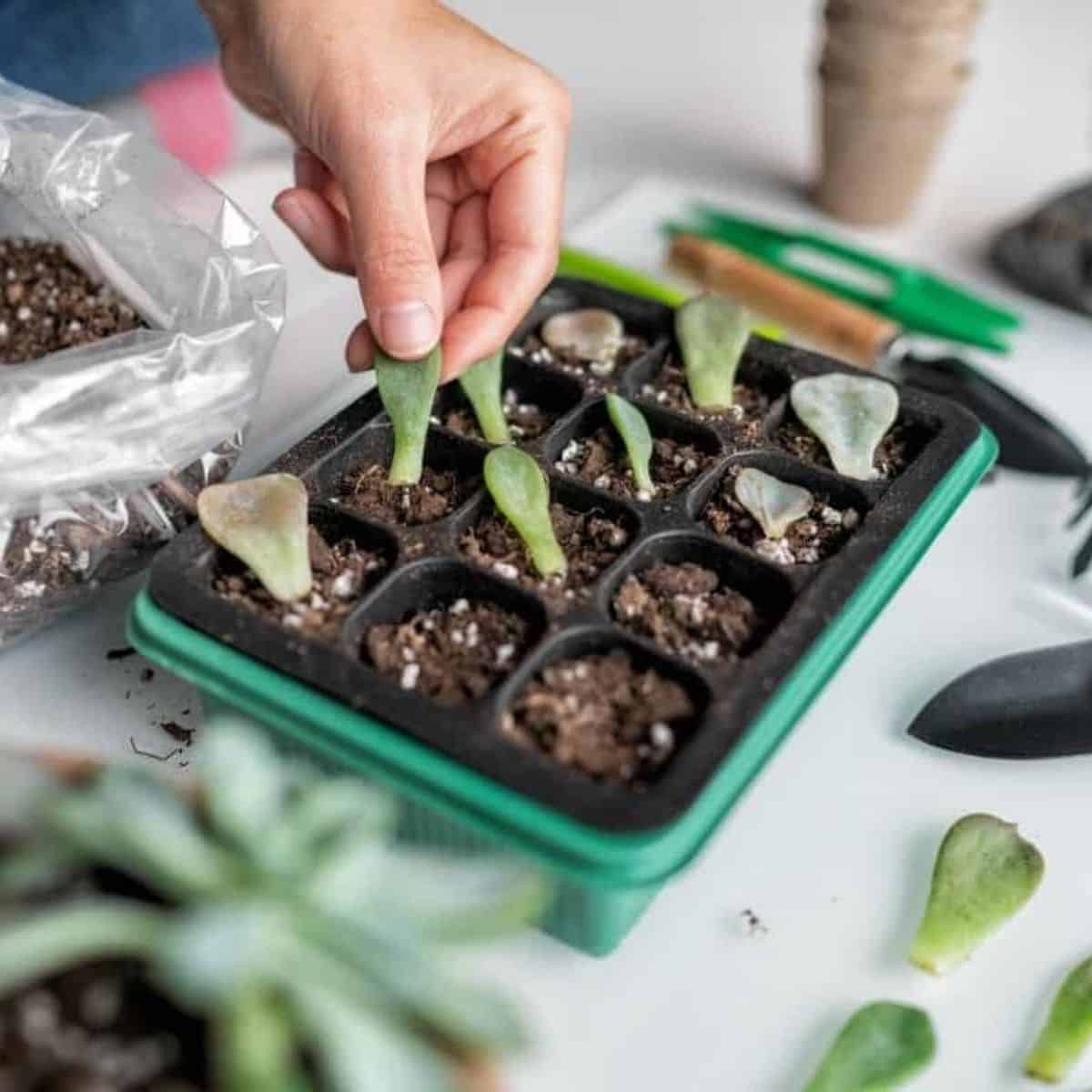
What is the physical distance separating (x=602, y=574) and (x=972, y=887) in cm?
19

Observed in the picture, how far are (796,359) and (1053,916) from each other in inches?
11.5

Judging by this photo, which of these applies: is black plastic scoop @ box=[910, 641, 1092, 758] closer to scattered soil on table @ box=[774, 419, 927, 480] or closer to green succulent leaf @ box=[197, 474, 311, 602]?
scattered soil on table @ box=[774, 419, 927, 480]

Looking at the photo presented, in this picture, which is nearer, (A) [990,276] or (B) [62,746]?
(B) [62,746]

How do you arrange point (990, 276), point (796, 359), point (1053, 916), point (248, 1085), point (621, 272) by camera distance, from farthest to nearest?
point (990, 276) < point (621, 272) < point (796, 359) < point (1053, 916) < point (248, 1085)

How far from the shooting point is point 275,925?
0.31m

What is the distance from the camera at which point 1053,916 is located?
1.82ft

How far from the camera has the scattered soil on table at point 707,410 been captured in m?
0.67

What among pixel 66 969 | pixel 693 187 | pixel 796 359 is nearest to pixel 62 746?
pixel 66 969

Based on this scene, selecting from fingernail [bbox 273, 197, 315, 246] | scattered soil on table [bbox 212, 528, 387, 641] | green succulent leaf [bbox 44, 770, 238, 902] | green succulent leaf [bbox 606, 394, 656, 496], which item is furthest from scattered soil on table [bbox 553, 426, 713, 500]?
green succulent leaf [bbox 44, 770, 238, 902]

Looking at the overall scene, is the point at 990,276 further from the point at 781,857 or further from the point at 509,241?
the point at 781,857

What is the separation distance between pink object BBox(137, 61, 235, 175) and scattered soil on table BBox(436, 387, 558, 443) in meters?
0.45

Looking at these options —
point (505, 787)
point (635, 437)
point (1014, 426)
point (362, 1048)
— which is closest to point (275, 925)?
point (362, 1048)

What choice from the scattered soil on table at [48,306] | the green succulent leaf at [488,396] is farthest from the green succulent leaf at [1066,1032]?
the scattered soil on table at [48,306]

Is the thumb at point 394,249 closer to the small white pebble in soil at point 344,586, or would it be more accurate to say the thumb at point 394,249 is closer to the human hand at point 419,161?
the human hand at point 419,161
